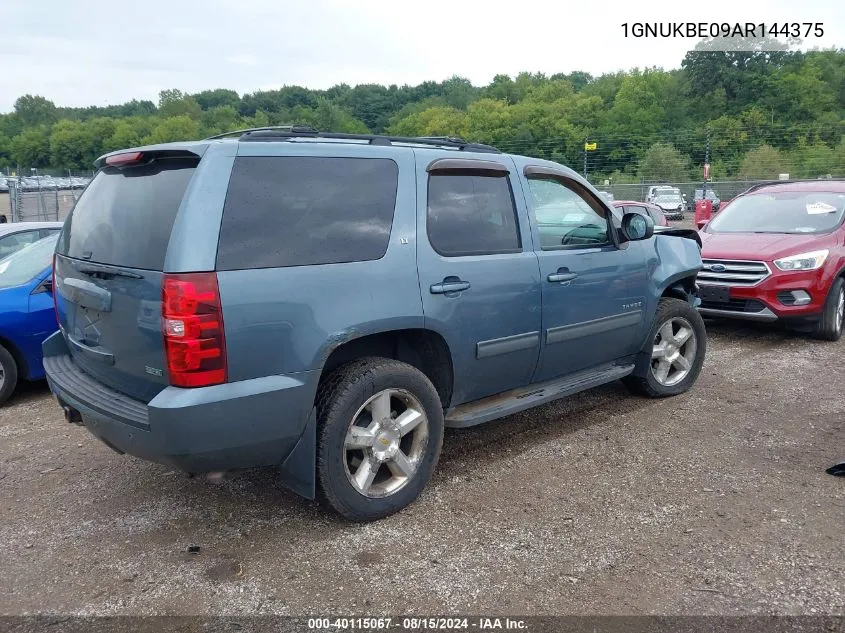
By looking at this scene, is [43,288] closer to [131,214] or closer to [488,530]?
[131,214]

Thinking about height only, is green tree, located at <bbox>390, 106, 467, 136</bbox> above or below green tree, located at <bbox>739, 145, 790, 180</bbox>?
above

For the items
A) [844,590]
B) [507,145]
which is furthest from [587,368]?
[507,145]

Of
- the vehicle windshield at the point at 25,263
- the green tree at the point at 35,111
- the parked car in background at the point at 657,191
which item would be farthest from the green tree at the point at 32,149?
the vehicle windshield at the point at 25,263

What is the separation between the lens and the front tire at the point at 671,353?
17.0ft

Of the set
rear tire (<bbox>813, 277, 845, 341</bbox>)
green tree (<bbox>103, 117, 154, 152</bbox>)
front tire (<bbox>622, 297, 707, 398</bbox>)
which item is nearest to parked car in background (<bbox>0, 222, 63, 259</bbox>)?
front tire (<bbox>622, 297, 707, 398</bbox>)

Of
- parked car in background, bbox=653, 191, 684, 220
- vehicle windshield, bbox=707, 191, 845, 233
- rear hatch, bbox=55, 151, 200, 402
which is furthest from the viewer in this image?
parked car in background, bbox=653, 191, 684, 220

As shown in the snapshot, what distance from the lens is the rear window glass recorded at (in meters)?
3.00

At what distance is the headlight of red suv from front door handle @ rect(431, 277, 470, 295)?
192 inches

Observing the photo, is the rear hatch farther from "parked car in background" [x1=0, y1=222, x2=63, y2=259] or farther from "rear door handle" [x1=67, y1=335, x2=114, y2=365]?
"parked car in background" [x1=0, y1=222, x2=63, y2=259]

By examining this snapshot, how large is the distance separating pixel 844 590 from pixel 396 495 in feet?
6.63

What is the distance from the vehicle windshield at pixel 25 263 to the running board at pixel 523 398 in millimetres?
4049

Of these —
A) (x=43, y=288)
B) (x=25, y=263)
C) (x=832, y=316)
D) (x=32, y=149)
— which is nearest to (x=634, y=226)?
(x=832, y=316)

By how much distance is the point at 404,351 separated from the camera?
12.4 feet

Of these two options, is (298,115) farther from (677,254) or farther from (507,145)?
(677,254)
